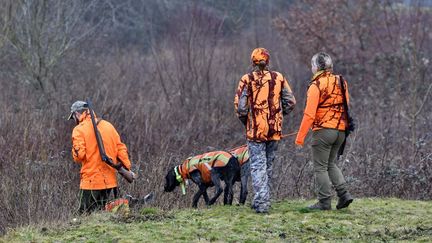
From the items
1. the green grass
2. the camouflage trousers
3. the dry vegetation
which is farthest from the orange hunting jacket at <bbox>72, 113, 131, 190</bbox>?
the camouflage trousers

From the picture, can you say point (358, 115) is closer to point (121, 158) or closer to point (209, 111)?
point (209, 111)

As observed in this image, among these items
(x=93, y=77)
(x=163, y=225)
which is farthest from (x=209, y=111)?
(x=163, y=225)

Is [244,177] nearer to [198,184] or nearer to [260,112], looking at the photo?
[198,184]

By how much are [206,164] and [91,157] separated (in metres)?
1.39

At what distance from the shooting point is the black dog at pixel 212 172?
927cm

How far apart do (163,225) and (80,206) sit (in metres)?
1.61

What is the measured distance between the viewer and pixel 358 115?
19.3 m

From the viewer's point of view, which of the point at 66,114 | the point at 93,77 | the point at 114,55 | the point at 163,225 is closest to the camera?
the point at 163,225

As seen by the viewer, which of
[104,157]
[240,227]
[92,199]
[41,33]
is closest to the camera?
[240,227]

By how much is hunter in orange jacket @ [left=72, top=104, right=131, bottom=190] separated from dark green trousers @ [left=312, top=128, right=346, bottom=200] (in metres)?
2.42

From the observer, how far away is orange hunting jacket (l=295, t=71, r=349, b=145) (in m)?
8.47

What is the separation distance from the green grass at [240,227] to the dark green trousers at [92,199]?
874 mm

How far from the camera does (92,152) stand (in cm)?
931

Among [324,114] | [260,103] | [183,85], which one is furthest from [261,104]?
[183,85]
